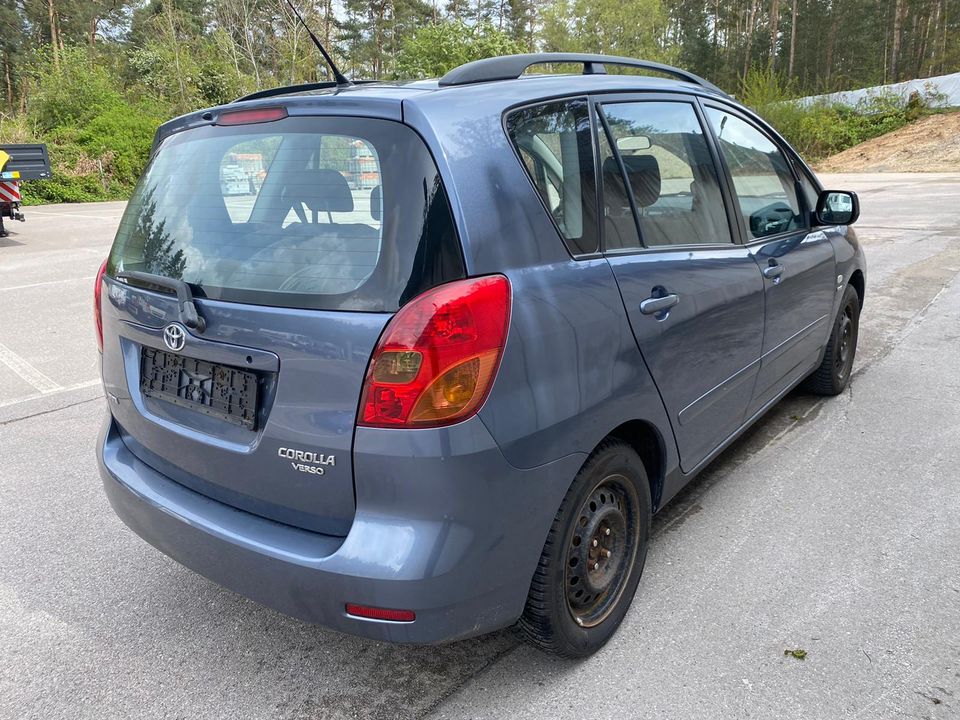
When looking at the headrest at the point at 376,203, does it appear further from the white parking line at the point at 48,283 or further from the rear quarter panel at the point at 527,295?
the white parking line at the point at 48,283

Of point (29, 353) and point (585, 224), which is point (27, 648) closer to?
point (585, 224)

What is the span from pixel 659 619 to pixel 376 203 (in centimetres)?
168

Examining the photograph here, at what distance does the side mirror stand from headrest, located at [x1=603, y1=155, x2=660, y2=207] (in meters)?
1.62

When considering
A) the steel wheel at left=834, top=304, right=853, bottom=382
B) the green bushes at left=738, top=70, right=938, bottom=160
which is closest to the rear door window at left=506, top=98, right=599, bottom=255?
the steel wheel at left=834, top=304, right=853, bottom=382

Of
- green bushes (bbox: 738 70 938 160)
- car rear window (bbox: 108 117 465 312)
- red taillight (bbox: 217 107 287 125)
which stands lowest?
car rear window (bbox: 108 117 465 312)

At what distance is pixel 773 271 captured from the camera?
329 cm

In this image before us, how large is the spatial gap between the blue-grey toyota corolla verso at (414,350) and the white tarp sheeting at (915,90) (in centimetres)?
4133

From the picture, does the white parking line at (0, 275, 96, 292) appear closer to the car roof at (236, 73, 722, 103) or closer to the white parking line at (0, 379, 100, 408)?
the white parking line at (0, 379, 100, 408)

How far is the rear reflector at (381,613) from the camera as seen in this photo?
1.85 metres

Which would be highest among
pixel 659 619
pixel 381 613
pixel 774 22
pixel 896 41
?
pixel 774 22

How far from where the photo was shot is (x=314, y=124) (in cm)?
209

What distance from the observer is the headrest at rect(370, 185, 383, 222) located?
191 centimetres

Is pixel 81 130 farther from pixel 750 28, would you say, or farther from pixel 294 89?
pixel 750 28

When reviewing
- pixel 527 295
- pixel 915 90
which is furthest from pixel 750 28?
pixel 527 295
